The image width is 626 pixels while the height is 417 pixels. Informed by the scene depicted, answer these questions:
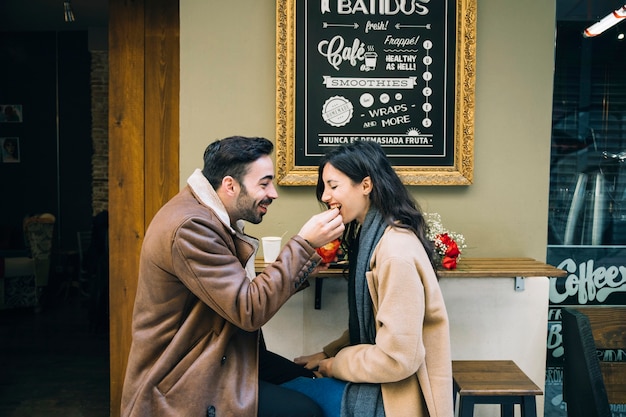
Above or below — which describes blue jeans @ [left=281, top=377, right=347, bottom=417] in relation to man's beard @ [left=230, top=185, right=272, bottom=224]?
below

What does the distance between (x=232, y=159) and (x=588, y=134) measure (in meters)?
2.31

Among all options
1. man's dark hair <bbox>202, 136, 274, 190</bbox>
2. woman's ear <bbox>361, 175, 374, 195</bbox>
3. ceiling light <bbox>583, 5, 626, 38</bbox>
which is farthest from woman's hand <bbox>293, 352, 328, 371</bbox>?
ceiling light <bbox>583, 5, 626, 38</bbox>

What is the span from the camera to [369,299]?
233 cm

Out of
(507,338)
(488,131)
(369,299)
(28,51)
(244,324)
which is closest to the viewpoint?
(244,324)

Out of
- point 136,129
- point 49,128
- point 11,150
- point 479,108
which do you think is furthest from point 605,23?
point 11,150

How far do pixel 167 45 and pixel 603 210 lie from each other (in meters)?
2.70

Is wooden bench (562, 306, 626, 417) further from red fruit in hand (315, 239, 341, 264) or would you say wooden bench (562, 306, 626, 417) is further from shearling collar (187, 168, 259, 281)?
shearling collar (187, 168, 259, 281)

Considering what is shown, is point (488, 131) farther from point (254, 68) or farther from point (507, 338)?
point (254, 68)

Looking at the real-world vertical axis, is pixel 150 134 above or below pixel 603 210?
above

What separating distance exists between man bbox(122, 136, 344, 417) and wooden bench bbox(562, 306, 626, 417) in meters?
1.12

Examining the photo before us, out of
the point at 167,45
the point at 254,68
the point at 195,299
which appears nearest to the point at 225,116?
the point at 254,68

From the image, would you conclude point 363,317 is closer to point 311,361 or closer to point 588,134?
point 311,361

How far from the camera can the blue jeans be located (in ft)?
7.37

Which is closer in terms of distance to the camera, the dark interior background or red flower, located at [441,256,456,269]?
red flower, located at [441,256,456,269]
